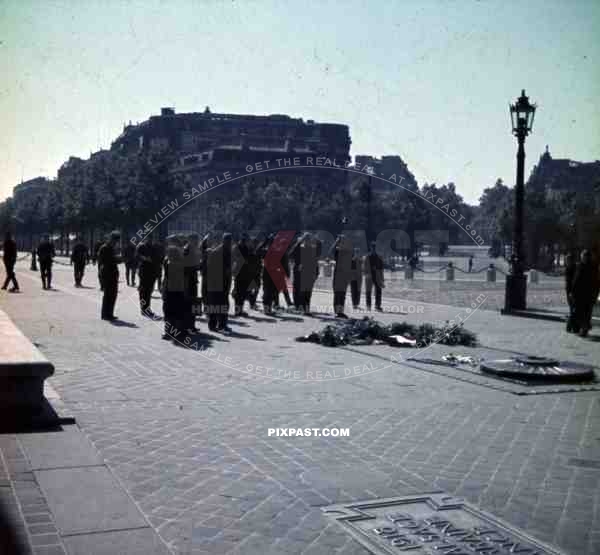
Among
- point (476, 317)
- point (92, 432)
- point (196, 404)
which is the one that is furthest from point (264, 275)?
point (92, 432)

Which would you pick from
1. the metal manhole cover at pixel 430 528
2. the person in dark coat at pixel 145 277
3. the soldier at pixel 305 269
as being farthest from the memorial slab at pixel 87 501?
the soldier at pixel 305 269

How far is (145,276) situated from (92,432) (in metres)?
11.2

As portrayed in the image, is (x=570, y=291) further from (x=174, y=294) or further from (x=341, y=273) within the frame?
(x=174, y=294)

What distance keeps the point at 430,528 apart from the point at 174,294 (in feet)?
31.6

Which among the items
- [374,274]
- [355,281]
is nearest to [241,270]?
[355,281]

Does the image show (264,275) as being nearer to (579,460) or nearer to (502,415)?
(502,415)

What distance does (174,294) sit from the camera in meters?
13.7

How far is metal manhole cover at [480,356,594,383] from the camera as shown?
31.4 ft

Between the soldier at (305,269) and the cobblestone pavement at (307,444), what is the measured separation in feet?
22.9

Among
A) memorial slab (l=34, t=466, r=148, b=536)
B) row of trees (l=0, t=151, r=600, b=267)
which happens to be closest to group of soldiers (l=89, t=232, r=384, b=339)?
memorial slab (l=34, t=466, r=148, b=536)

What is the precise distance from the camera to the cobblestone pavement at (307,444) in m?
4.75

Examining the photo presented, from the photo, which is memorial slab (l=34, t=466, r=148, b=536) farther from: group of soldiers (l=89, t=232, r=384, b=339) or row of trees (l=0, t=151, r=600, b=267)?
row of trees (l=0, t=151, r=600, b=267)

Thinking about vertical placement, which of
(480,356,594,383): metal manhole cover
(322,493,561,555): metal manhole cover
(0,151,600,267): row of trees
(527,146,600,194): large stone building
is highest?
(527,146,600,194): large stone building

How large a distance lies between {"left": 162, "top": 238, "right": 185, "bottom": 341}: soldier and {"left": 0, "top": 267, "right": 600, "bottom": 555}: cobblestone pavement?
62.3 inches
